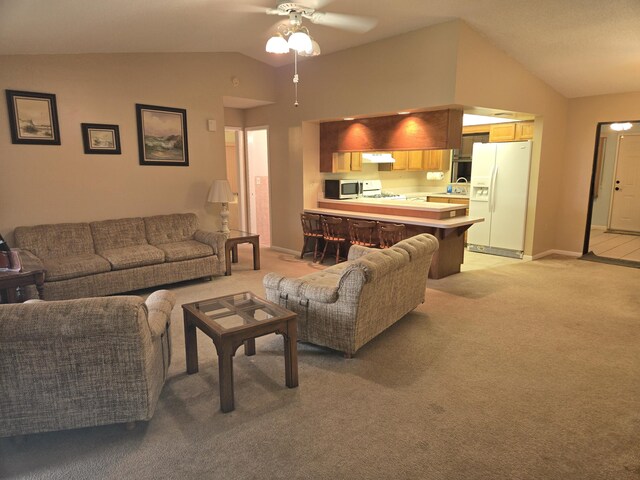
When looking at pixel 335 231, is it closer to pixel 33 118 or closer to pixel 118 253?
pixel 118 253

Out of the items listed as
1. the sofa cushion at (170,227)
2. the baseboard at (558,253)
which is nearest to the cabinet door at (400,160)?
the baseboard at (558,253)

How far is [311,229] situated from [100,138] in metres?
3.03

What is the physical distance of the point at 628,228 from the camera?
28.2ft

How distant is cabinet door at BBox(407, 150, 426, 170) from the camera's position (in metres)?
7.55

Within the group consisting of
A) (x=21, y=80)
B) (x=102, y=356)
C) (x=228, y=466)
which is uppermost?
(x=21, y=80)

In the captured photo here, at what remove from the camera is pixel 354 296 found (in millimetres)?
2924

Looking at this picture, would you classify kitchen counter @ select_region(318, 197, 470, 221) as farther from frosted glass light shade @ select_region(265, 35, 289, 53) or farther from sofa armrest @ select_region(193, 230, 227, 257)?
frosted glass light shade @ select_region(265, 35, 289, 53)

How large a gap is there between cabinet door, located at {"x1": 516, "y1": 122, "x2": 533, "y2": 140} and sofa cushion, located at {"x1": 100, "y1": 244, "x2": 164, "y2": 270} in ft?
18.6

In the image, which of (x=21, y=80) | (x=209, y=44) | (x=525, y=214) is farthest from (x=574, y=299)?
(x=21, y=80)

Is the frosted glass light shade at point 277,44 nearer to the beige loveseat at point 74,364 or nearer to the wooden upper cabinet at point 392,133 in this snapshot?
the wooden upper cabinet at point 392,133

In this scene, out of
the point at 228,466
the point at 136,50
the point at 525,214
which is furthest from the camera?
the point at 525,214

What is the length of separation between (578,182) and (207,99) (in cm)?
579

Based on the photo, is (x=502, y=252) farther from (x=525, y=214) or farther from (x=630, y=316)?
(x=630, y=316)

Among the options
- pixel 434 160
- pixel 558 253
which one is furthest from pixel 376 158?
pixel 558 253
